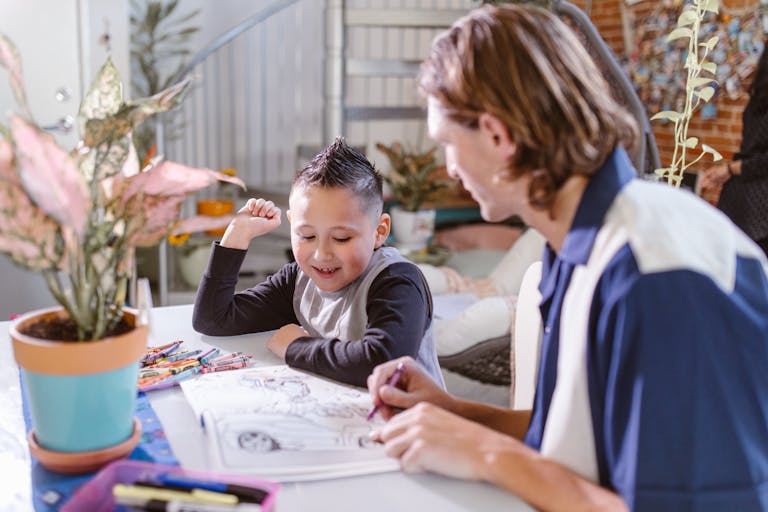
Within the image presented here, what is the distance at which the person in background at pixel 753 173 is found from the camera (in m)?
2.94

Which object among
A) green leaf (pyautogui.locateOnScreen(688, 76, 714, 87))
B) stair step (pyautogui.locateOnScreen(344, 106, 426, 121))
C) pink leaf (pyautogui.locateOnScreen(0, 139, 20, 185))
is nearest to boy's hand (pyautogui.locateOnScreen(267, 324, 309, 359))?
pink leaf (pyautogui.locateOnScreen(0, 139, 20, 185))

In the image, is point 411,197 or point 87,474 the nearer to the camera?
point 87,474

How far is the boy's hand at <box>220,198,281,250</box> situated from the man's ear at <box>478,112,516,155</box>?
64 centimetres

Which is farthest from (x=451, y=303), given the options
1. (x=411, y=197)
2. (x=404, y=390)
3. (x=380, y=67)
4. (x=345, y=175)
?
(x=404, y=390)

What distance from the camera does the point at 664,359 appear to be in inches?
30.5

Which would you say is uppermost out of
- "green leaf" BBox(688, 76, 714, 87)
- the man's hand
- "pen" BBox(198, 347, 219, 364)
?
"green leaf" BBox(688, 76, 714, 87)

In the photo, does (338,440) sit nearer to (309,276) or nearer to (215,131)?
(309,276)

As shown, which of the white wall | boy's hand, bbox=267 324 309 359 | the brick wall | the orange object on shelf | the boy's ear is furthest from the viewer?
the brick wall

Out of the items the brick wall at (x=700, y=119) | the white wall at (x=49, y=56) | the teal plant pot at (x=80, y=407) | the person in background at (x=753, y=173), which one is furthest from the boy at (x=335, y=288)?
the brick wall at (x=700, y=119)

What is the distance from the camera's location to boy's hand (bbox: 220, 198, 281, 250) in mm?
1473

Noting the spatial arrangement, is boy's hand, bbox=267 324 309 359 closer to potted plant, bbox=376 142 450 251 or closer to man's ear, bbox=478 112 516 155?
man's ear, bbox=478 112 516 155

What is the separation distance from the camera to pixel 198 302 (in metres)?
1.43

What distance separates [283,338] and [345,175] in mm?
303

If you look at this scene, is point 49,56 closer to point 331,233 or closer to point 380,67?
point 380,67
